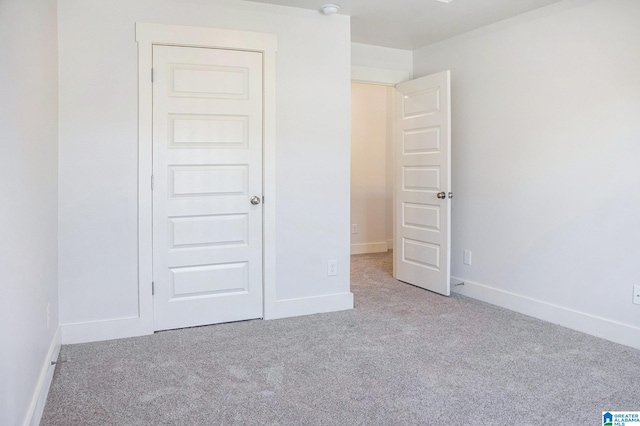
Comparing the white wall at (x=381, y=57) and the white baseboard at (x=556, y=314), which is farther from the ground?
the white wall at (x=381, y=57)

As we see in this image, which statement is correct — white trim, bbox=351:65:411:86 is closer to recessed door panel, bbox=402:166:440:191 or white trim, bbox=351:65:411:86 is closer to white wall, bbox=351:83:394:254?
→ recessed door panel, bbox=402:166:440:191

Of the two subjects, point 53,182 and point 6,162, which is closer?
point 6,162

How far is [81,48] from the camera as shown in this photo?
2990 millimetres

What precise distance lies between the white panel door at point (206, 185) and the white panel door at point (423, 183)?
1643 millimetres

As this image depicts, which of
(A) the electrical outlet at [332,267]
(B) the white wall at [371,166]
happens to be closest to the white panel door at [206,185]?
(A) the electrical outlet at [332,267]

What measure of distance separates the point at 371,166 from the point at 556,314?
377 cm

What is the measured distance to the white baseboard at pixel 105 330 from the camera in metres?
3.03

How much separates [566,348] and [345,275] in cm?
162

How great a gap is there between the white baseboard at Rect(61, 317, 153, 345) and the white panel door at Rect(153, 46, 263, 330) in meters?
0.11

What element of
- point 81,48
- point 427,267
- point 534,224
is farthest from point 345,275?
point 81,48

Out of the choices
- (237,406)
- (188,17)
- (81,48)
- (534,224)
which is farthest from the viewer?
(534,224)

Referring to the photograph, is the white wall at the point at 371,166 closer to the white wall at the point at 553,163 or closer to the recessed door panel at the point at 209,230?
the white wall at the point at 553,163

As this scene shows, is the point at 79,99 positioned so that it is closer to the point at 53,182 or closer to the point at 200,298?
the point at 53,182

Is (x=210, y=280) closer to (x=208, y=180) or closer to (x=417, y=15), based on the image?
(x=208, y=180)
